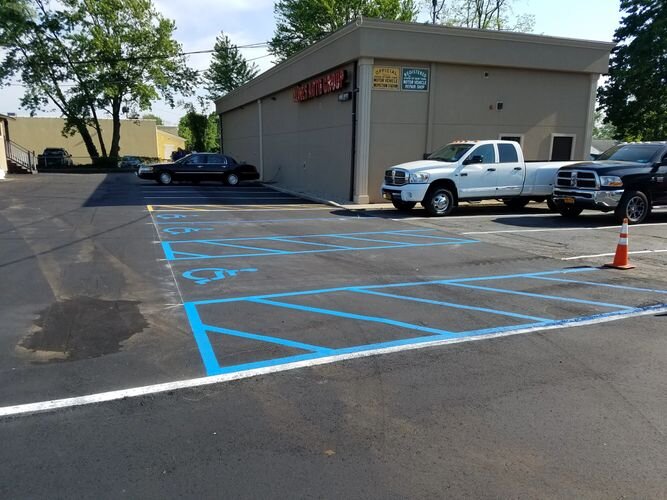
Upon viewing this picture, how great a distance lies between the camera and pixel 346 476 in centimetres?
303

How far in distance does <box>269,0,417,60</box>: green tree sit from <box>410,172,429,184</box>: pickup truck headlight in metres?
32.2

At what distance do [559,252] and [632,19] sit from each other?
32.6 meters

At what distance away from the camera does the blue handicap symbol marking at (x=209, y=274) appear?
764 centimetres

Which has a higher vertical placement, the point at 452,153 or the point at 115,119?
the point at 115,119

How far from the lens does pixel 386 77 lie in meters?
17.9

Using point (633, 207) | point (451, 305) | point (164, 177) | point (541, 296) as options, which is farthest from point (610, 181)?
point (164, 177)

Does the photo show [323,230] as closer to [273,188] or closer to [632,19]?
[273,188]

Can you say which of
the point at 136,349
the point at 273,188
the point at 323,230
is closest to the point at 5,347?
the point at 136,349

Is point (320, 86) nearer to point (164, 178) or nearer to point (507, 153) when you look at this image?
point (507, 153)

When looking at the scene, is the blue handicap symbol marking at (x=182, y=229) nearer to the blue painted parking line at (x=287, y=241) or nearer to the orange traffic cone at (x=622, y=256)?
the blue painted parking line at (x=287, y=241)

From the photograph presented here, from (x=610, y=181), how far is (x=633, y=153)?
6.29 ft

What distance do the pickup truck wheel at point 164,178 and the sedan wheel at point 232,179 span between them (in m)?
2.90

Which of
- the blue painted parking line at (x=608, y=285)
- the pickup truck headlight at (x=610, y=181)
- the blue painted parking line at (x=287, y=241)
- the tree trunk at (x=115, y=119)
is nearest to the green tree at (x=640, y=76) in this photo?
the pickup truck headlight at (x=610, y=181)

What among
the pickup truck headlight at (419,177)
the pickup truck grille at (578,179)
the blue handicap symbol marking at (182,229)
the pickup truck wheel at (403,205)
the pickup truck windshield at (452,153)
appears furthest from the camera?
the pickup truck wheel at (403,205)
